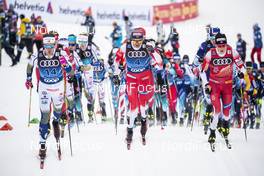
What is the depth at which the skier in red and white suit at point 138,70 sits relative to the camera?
39.7 feet

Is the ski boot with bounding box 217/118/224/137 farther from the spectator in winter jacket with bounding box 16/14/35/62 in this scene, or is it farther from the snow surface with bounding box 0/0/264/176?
the spectator in winter jacket with bounding box 16/14/35/62

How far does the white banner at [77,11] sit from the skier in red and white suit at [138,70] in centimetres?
1849

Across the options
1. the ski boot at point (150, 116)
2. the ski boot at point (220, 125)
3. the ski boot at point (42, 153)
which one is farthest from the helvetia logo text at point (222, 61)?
the ski boot at point (42, 153)

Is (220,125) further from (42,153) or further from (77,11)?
(77,11)

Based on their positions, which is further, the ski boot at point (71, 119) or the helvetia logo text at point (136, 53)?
the ski boot at point (71, 119)

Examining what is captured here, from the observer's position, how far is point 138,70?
12258 millimetres

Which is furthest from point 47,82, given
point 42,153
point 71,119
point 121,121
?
point 121,121

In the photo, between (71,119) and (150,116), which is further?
(71,119)

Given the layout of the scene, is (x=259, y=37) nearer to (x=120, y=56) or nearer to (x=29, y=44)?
A: (x=29, y=44)

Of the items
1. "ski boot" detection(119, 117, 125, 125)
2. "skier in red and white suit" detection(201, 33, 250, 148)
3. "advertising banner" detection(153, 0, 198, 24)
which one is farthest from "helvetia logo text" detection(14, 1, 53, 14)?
"skier in red and white suit" detection(201, 33, 250, 148)

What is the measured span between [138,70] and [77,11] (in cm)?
2097

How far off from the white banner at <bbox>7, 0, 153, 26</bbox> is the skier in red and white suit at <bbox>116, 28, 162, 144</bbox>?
60.7 ft

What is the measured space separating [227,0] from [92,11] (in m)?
17.6

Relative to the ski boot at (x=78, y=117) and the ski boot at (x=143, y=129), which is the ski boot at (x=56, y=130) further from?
the ski boot at (x=78, y=117)
